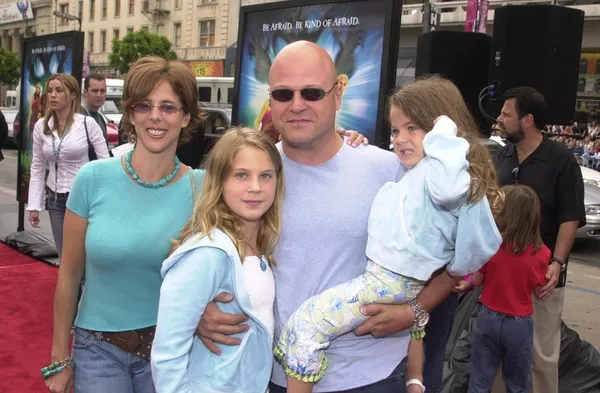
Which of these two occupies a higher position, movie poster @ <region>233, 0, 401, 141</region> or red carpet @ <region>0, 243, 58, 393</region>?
movie poster @ <region>233, 0, 401, 141</region>

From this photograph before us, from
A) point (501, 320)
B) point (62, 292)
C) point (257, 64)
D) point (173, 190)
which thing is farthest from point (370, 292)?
point (257, 64)

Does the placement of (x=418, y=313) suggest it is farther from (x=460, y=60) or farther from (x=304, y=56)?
(x=460, y=60)

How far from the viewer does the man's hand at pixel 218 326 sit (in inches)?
72.0

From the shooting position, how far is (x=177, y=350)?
5.74 feet

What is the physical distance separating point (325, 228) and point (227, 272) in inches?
12.8

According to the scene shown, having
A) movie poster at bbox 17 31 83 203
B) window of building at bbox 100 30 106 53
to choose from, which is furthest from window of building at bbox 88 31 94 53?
movie poster at bbox 17 31 83 203

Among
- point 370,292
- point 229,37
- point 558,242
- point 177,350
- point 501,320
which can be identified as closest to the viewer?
point 177,350

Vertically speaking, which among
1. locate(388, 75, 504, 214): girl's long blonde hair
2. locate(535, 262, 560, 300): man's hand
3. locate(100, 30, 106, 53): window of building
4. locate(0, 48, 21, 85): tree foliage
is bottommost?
locate(535, 262, 560, 300): man's hand

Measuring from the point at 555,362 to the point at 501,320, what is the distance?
56 centimetres

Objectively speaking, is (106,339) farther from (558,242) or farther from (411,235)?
(558,242)

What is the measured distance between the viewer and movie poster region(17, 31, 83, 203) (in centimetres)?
634

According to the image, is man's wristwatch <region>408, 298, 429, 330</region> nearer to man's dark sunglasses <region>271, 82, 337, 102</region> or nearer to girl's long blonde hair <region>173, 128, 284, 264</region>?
girl's long blonde hair <region>173, 128, 284, 264</region>

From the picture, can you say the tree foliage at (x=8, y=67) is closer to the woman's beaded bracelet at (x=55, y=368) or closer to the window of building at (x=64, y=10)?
the window of building at (x=64, y=10)

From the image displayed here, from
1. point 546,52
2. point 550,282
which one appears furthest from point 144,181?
point 546,52
